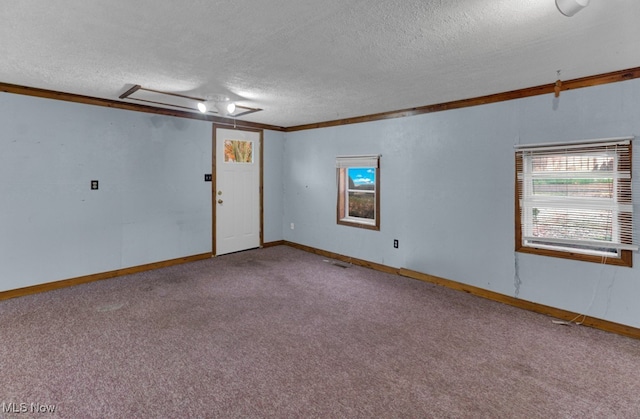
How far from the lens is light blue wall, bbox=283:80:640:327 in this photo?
9.59ft

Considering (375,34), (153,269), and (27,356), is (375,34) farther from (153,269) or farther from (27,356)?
(153,269)

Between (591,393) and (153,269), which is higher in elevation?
(153,269)

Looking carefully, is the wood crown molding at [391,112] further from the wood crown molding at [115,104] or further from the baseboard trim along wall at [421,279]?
the baseboard trim along wall at [421,279]

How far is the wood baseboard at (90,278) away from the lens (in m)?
3.61

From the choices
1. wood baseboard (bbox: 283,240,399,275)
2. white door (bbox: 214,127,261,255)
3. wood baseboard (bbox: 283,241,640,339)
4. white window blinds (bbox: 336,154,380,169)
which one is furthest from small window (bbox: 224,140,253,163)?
wood baseboard (bbox: 283,241,640,339)

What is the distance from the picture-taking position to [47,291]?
377cm

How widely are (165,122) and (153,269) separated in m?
2.16

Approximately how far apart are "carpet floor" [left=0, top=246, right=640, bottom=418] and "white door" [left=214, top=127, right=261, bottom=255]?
5.99 ft

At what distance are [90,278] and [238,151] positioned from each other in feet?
9.49

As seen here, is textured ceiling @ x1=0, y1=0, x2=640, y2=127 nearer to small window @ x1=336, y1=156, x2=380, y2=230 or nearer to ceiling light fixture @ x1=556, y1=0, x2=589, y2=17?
ceiling light fixture @ x1=556, y1=0, x2=589, y2=17

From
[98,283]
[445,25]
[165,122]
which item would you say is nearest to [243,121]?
[165,122]

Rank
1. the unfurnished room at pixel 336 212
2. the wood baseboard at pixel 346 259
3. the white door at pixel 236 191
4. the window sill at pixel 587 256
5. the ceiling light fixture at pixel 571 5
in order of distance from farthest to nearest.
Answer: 1. the white door at pixel 236 191
2. the wood baseboard at pixel 346 259
3. the window sill at pixel 587 256
4. the unfurnished room at pixel 336 212
5. the ceiling light fixture at pixel 571 5

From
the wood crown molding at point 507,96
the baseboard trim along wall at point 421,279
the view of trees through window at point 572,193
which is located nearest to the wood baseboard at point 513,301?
the baseboard trim along wall at point 421,279

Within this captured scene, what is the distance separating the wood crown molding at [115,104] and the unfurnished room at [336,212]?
30 mm
